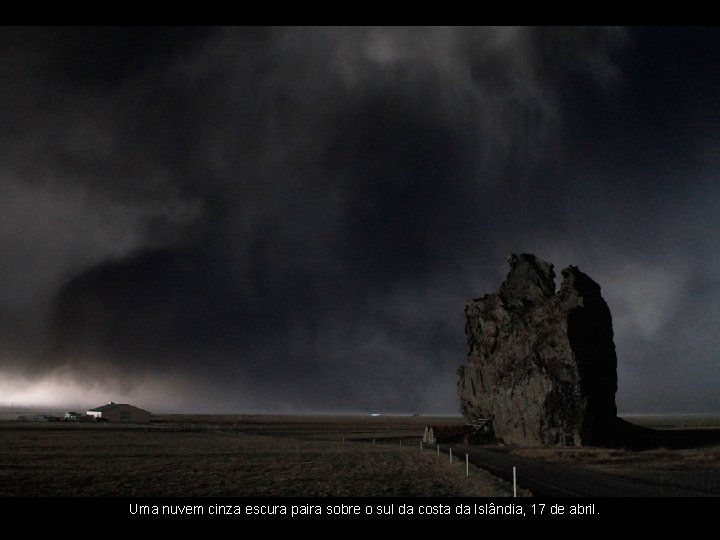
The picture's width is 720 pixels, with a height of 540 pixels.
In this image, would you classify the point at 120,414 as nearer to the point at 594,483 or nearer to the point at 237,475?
the point at 237,475

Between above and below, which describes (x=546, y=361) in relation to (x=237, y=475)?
above

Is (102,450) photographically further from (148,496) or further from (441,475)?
(441,475)

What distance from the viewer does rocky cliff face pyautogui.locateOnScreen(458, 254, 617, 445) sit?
179ft

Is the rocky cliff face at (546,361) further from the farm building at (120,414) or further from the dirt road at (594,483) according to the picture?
the farm building at (120,414)

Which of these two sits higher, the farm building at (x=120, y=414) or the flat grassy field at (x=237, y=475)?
the flat grassy field at (x=237, y=475)

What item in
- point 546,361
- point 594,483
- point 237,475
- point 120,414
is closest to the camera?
point 594,483

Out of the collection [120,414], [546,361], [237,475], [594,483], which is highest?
[546,361]

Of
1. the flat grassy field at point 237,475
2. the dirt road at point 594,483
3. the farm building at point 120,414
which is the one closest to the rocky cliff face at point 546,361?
the flat grassy field at point 237,475

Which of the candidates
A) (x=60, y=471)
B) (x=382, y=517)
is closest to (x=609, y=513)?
(x=382, y=517)

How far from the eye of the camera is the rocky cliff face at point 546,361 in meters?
54.6

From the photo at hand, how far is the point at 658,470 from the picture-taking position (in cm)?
3459

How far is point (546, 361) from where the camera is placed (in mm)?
58312

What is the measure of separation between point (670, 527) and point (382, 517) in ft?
29.6

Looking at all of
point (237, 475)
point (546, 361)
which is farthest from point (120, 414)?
point (237, 475)
